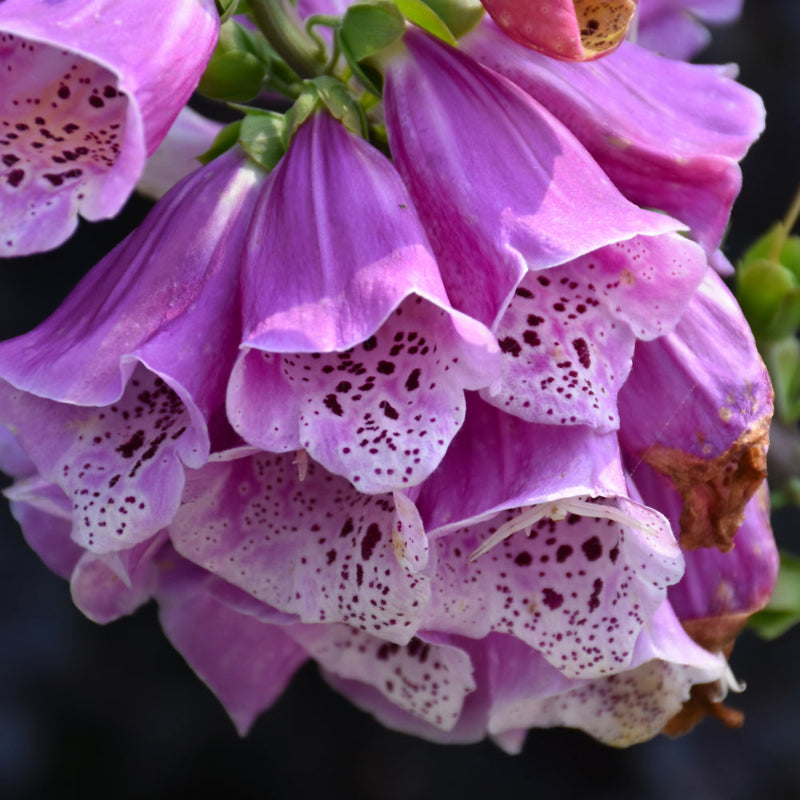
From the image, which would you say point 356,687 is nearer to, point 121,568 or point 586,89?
point 121,568

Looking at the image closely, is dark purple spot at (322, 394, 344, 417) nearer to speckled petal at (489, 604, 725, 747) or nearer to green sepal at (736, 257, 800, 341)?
speckled petal at (489, 604, 725, 747)

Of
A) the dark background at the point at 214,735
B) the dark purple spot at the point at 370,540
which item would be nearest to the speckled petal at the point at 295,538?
the dark purple spot at the point at 370,540

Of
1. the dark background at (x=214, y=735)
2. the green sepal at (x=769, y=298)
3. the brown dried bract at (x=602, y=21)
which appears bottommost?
the dark background at (x=214, y=735)

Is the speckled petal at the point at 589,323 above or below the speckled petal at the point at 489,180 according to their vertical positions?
below

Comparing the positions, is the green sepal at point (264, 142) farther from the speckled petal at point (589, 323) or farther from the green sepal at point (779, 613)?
the green sepal at point (779, 613)

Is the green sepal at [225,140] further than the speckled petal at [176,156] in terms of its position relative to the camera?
No

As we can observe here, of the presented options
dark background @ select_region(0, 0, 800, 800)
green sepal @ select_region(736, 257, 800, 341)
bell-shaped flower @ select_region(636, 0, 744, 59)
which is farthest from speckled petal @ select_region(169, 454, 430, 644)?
dark background @ select_region(0, 0, 800, 800)

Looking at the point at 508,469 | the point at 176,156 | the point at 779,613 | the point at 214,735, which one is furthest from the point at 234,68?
the point at 214,735
